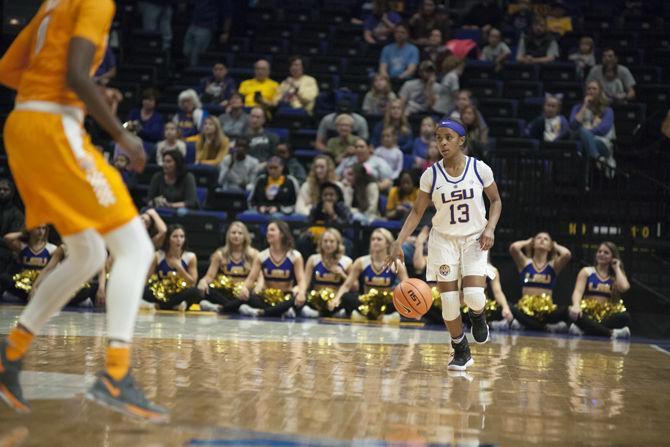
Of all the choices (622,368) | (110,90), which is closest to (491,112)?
(110,90)

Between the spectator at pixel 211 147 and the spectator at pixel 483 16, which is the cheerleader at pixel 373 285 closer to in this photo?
the spectator at pixel 211 147

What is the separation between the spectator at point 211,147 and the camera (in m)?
13.1

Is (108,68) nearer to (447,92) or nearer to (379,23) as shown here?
(379,23)

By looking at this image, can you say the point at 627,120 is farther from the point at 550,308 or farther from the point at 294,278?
the point at 294,278

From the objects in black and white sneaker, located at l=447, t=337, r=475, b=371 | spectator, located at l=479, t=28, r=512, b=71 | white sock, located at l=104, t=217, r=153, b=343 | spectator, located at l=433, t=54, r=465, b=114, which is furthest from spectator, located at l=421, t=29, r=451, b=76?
white sock, located at l=104, t=217, r=153, b=343

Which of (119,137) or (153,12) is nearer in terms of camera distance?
(119,137)

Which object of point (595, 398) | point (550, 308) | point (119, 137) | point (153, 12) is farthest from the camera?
point (153, 12)

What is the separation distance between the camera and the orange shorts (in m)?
4.18

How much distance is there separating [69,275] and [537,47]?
1175cm

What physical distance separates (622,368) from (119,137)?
469 centimetres

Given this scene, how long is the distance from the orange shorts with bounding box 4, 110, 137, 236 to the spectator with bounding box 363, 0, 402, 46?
1171 centimetres

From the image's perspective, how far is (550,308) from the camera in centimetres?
1059

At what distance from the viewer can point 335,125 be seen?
13.2 metres

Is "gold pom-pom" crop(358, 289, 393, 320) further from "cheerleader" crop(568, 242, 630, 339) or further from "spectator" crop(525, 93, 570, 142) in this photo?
"spectator" crop(525, 93, 570, 142)
